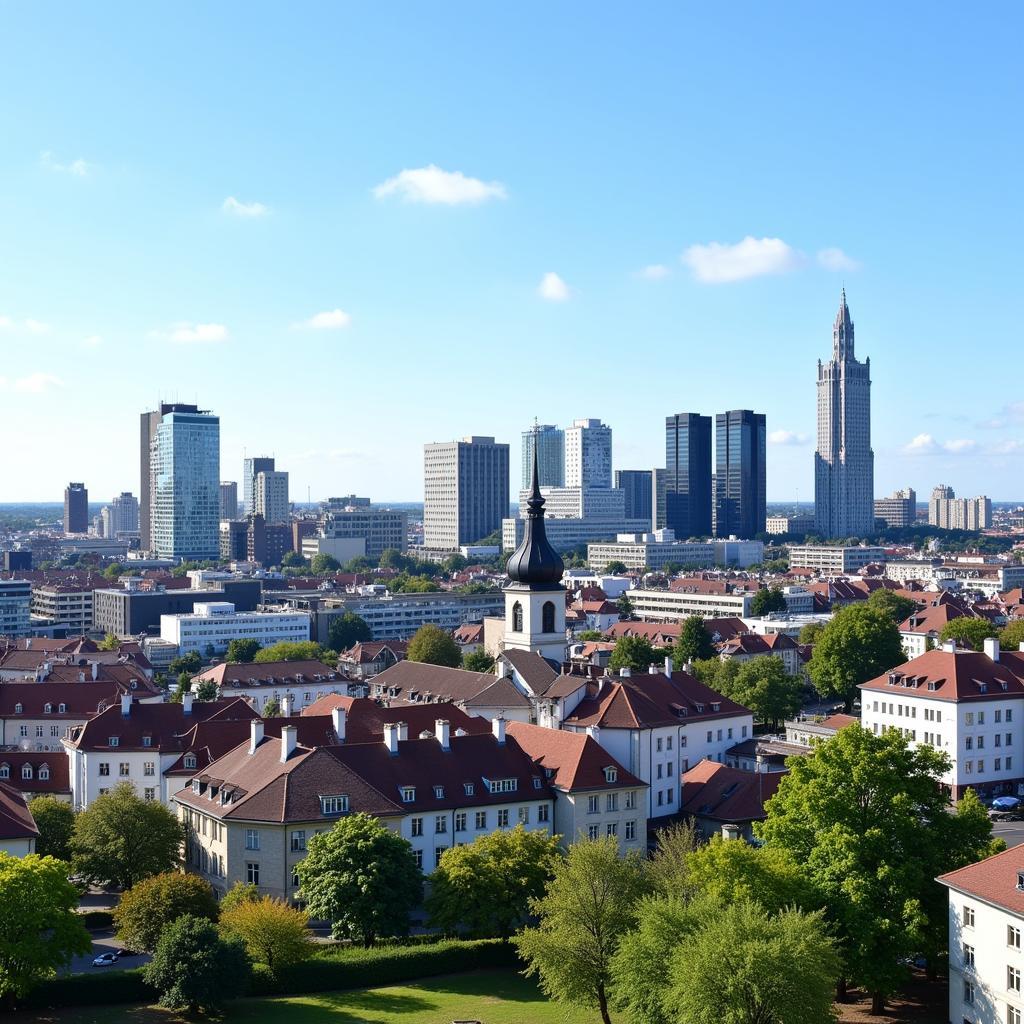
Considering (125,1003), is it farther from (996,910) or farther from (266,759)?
(996,910)

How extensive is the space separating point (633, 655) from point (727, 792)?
2061 inches

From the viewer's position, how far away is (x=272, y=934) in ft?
187

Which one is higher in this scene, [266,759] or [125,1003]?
[266,759]

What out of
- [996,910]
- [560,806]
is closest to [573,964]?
[996,910]

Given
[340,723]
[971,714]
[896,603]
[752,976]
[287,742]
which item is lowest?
[752,976]

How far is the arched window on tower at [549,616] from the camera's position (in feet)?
352

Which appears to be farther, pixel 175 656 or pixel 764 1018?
pixel 175 656

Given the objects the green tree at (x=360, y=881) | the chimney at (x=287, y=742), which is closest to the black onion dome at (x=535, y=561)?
the chimney at (x=287, y=742)

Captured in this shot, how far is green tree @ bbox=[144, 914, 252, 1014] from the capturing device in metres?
53.7

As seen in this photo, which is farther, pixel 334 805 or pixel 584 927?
pixel 334 805

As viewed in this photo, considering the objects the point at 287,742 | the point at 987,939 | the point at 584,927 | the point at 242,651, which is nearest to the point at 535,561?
the point at 287,742

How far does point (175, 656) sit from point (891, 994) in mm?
147390

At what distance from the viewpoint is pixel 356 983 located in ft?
190

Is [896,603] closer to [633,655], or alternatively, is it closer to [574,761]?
[633,655]
